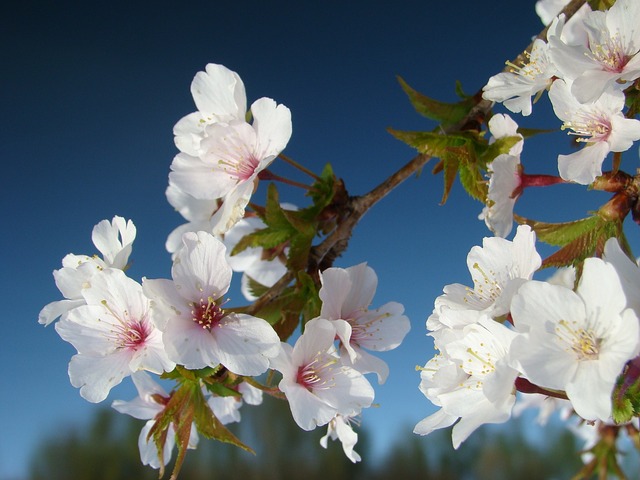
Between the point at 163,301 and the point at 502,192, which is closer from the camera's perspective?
the point at 163,301

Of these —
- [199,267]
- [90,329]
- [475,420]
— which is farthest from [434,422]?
[90,329]

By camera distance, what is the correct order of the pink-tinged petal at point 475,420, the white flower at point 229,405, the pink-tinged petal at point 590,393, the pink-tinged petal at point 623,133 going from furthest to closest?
the white flower at point 229,405 < the pink-tinged petal at point 623,133 < the pink-tinged petal at point 475,420 < the pink-tinged petal at point 590,393

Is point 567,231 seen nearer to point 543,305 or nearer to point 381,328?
point 543,305

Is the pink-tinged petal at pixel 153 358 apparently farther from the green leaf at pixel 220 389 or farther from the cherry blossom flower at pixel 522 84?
the cherry blossom flower at pixel 522 84

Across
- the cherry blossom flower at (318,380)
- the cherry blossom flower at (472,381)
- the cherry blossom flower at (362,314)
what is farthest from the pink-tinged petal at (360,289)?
the cherry blossom flower at (472,381)

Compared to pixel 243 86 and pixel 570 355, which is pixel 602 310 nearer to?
pixel 570 355

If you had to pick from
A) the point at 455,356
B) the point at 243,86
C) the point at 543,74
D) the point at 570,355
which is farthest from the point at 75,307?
the point at 543,74
